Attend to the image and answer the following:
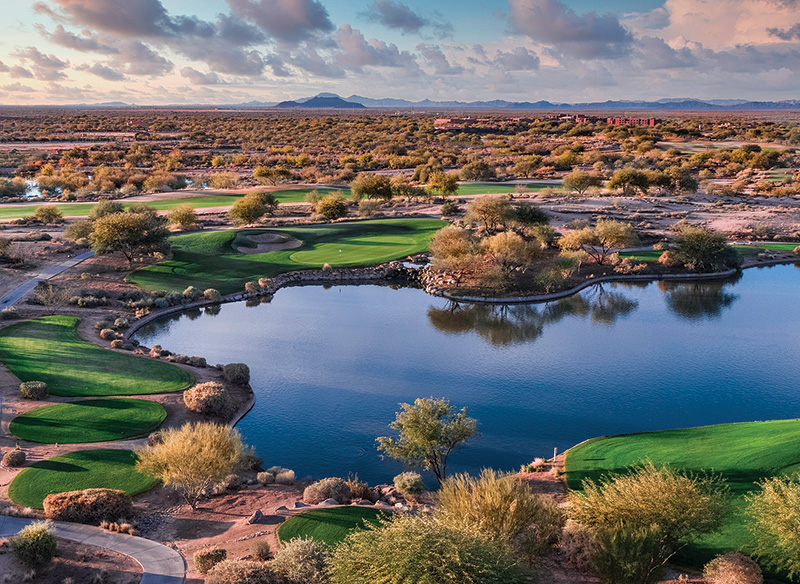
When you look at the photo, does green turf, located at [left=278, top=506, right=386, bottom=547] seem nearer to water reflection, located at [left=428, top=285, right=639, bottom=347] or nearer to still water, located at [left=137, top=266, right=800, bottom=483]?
still water, located at [left=137, top=266, right=800, bottom=483]

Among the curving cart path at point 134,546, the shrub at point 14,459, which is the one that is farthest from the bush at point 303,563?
the shrub at point 14,459

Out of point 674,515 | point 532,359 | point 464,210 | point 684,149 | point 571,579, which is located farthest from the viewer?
point 684,149

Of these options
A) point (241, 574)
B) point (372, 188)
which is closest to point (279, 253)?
point (372, 188)

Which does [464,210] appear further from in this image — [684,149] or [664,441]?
[684,149]

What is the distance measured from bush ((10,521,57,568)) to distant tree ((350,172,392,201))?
7035 cm

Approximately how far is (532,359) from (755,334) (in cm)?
1730

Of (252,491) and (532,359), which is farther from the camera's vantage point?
(532,359)

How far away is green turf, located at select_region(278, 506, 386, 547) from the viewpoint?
20.9m

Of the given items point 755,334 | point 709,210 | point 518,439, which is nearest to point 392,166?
point 709,210

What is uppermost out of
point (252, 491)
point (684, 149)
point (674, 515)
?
point (684, 149)

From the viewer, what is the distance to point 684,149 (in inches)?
5920

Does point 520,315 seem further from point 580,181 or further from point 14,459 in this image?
point 580,181

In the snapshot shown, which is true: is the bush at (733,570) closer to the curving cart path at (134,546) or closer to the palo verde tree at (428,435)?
the palo verde tree at (428,435)

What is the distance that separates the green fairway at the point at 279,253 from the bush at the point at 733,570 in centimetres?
4266
